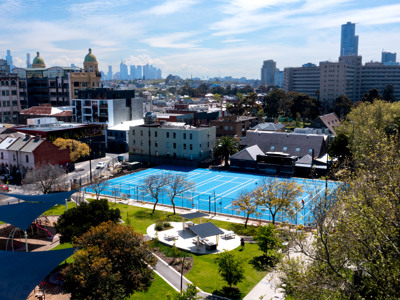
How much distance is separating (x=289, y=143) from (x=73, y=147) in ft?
119

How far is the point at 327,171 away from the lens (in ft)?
186

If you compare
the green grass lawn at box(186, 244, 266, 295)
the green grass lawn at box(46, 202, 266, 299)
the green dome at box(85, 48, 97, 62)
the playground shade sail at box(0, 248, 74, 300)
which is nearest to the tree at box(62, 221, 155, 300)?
the playground shade sail at box(0, 248, 74, 300)

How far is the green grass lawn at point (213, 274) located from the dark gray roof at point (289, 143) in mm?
34526

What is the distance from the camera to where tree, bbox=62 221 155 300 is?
19031mm

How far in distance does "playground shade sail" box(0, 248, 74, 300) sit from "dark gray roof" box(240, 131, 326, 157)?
47.3m

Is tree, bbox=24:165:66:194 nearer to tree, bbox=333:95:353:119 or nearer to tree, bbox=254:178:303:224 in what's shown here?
tree, bbox=254:178:303:224

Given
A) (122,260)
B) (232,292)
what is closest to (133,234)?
(122,260)

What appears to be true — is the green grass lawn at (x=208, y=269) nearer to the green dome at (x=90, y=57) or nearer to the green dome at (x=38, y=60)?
the green dome at (x=90, y=57)

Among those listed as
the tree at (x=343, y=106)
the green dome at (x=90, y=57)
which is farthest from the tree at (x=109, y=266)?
the tree at (x=343, y=106)

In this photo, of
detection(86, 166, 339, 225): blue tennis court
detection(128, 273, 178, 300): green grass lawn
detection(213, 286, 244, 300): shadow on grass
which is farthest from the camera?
detection(86, 166, 339, 225): blue tennis court

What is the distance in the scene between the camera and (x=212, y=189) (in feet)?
164

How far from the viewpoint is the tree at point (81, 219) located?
28.1 m

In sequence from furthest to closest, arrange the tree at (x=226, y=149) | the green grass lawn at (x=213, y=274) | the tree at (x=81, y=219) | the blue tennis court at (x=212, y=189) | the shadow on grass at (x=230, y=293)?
the tree at (x=226, y=149)
the blue tennis court at (x=212, y=189)
the tree at (x=81, y=219)
the green grass lawn at (x=213, y=274)
the shadow on grass at (x=230, y=293)

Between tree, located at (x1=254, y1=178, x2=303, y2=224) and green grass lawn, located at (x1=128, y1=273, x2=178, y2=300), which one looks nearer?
green grass lawn, located at (x1=128, y1=273, x2=178, y2=300)
